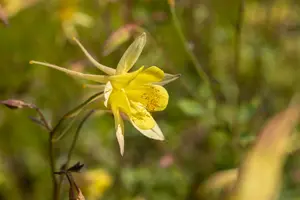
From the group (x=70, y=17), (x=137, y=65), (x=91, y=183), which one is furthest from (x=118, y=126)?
(x=70, y=17)

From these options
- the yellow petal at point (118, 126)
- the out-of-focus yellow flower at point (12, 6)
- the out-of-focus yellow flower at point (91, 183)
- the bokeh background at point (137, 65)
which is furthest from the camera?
the out-of-focus yellow flower at point (12, 6)

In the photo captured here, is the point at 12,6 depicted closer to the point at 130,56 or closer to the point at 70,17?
the point at 70,17

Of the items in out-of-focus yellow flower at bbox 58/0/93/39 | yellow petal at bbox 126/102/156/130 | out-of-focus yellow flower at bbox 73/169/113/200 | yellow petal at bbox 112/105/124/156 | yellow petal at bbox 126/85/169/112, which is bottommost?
out-of-focus yellow flower at bbox 73/169/113/200

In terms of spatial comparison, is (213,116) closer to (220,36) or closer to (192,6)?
(192,6)

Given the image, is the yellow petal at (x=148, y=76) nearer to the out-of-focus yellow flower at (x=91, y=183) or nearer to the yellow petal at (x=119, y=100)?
the yellow petal at (x=119, y=100)

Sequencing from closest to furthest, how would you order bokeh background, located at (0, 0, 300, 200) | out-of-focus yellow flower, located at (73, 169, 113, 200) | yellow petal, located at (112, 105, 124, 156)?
1. yellow petal, located at (112, 105, 124, 156)
2. out-of-focus yellow flower, located at (73, 169, 113, 200)
3. bokeh background, located at (0, 0, 300, 200)

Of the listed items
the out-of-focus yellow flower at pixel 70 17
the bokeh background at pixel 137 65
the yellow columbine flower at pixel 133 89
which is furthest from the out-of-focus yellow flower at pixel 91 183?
the out-of-focus yellow flower at pixel 70 17

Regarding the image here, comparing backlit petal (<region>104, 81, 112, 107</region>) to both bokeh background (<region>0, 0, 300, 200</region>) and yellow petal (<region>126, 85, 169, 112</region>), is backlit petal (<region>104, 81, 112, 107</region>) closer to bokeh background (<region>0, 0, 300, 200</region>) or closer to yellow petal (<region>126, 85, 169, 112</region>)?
yellow petal (<region>126, 85, 169, 112</region>)

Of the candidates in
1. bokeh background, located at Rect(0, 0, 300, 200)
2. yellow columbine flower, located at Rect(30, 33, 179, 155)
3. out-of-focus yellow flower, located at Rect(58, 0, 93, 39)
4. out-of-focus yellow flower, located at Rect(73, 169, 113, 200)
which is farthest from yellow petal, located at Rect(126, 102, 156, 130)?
out-of-focus yellow flower, located at Rect(58, 0, 93, 39)
